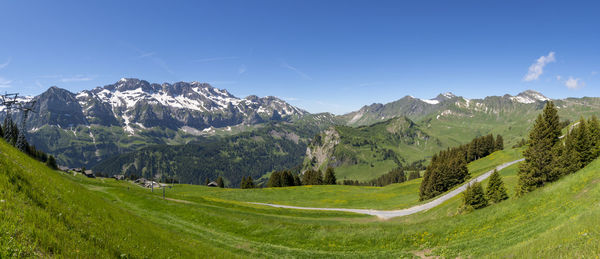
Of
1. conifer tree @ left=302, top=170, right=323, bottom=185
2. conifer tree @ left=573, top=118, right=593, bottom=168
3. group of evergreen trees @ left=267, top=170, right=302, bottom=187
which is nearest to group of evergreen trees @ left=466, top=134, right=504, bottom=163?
conifer tree @ left=302, top=170, right=323, bottom=185

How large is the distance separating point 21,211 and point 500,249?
2540 cm

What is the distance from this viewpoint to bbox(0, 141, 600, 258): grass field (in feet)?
23.7

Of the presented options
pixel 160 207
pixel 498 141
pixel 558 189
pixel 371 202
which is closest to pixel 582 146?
pixel 558 189

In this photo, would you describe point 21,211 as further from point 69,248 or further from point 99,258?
point 99,258

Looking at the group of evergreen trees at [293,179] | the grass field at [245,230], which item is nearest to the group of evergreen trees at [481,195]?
the grass field at [245,230]

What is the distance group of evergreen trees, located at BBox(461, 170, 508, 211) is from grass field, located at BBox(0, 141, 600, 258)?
482 cm

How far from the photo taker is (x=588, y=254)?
10672mm

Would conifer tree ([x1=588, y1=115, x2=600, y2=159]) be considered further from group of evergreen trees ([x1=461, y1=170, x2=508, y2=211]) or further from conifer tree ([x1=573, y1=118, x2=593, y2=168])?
group of evergreen trees ([x1=461, y1=170, x2=508, y2=211])

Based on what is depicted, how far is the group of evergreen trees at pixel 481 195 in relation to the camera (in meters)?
33.9

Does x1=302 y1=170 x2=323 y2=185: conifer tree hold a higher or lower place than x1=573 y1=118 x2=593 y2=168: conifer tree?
lower

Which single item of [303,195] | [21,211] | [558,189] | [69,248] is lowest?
[303,195]

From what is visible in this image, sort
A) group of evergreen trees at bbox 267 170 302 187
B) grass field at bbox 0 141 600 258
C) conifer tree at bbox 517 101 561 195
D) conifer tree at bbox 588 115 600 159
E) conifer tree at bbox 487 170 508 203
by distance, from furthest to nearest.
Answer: group of evergreen trees at bbox 267 170 302 187
conifer tree at bbox 487 170 508 203
conifer tree at bbox 588 115 600 159
conifer tree at bbox 517 101 561 195
grass field at bbox 0 141 600 258

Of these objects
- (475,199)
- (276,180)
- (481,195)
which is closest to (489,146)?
(276,180)

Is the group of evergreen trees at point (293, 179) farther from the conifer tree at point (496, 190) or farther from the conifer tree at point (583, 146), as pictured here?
the conifer tree at point (583, 146)
